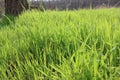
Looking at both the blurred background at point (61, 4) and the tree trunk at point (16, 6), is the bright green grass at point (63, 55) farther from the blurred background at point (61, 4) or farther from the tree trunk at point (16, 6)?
the tree trunk at point (16, 6)

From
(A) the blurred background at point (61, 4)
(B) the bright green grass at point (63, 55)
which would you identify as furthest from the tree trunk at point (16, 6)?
(B) the bright green grass at point (63, 55)

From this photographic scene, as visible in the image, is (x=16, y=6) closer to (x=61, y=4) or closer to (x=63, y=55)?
(x=63, y=55)

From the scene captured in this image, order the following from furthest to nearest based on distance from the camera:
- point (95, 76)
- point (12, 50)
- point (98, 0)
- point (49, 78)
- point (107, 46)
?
point (98, 0) < point (12, 50) < point (107, 46) < point (49, 78) < point (95, 76)

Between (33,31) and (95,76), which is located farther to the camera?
(33,31)

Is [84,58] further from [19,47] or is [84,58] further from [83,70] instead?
[19,47]

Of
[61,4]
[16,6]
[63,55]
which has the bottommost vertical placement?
[61,4]

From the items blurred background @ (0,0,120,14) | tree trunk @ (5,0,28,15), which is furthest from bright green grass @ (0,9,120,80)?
tree trunk @ (5,0,28,15)

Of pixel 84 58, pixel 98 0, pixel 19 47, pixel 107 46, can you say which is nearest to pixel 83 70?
pixel 84 58

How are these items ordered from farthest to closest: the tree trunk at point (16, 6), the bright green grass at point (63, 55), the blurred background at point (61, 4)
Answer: the blurred background at point (61, 4) < the tree trunk at point (16, 6) < the bright green grass at point (63, 55)

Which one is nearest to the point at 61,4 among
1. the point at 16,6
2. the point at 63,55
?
the point at 16,6

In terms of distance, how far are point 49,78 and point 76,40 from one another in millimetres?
322

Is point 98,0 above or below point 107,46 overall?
below

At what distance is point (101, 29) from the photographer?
4.33 ft

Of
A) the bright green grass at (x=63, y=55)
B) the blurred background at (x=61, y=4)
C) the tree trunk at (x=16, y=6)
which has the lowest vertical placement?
the blurred background at (x=61, y=4)
